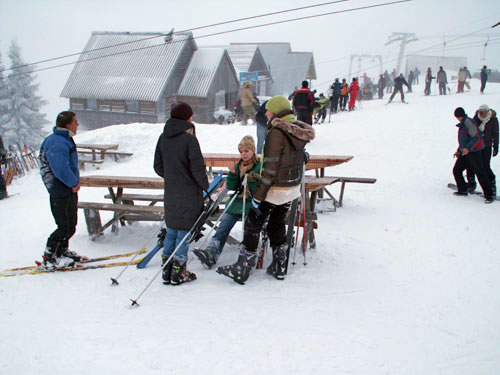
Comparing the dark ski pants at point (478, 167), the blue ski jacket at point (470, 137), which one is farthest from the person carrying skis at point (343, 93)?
the dark ski pants at point (478, 167)

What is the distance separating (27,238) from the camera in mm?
5566

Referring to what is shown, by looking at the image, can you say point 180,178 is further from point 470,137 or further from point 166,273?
point 470,137

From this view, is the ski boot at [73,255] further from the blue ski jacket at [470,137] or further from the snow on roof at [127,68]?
the snow on roof at [127,68]

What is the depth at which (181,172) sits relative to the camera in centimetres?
371

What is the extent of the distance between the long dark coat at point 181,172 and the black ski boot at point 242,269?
0.65 m

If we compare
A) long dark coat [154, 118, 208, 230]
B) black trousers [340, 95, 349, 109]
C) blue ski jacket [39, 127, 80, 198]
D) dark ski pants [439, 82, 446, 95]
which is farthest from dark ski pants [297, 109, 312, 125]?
dark ski pants [439, 82, 446, 95]

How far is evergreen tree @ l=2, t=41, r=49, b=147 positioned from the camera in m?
34.6

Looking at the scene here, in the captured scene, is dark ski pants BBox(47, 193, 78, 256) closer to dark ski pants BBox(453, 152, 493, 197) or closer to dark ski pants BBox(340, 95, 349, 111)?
dark ski pants BBox(453, 152, 493, 197)

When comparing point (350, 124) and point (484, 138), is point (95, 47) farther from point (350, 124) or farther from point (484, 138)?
point (484, 138)

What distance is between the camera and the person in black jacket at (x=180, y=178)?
367 centimetres

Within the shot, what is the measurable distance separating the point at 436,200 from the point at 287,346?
539 cm

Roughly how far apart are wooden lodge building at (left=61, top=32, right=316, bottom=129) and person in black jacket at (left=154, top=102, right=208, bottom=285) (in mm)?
20997

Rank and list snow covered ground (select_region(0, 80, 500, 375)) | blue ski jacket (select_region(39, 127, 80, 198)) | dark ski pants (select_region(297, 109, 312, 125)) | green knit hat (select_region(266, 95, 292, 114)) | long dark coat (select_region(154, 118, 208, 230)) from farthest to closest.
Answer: dark ski pants (select_region(297, 109, 312, 125)) → blue ski jacket (select_region(39, 127, 80, 198)) → green knit hat (select_region(266, 95, 292, 114)) → long dark coat (select_region(154, 118, 208, 230)) → snow covered ground (select_region(0, 80, 500, 375))

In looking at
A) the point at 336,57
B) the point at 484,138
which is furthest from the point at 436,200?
the point at 336,57
